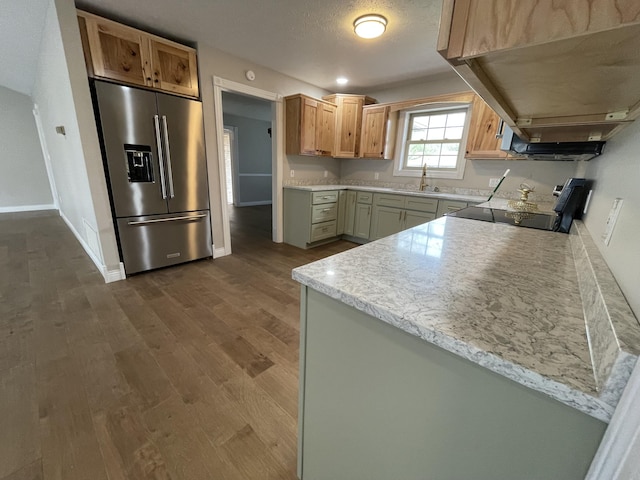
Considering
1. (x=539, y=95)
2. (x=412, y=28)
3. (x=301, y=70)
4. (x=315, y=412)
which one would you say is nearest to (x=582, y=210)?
(x=539, y=95)

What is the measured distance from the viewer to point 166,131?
8.72ft

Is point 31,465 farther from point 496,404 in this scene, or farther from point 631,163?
point 631,163

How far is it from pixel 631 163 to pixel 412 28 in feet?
7.44

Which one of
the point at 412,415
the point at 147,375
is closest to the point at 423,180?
the point at 412,415

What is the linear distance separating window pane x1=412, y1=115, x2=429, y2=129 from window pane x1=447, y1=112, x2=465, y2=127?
11.8 inches

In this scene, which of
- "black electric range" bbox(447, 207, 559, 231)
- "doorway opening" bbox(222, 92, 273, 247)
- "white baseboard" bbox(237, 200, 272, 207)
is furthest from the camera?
"white baseboard" bbox(237, 200, 272, 207)

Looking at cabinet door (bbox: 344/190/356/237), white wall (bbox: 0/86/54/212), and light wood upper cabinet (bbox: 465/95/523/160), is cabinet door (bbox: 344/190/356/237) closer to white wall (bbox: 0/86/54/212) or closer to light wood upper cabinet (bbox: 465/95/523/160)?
light wood upper cabinet (bbox: 465/95/523/160)

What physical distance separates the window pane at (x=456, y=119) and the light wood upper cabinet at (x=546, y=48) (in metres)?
3.11

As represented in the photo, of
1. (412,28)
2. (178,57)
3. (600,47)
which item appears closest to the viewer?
(600,47)

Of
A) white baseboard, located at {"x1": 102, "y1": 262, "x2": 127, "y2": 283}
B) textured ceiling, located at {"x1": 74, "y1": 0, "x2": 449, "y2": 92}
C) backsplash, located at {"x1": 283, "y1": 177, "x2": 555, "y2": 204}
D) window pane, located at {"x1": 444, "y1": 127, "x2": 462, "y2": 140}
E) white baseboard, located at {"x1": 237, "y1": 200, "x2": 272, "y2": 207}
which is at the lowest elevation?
white baseboard, located at {"x1": 102, "y1": 262, "x2": 127, "y2": 283}

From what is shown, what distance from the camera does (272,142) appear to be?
373cm

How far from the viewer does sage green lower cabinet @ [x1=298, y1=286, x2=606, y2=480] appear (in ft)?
1.41

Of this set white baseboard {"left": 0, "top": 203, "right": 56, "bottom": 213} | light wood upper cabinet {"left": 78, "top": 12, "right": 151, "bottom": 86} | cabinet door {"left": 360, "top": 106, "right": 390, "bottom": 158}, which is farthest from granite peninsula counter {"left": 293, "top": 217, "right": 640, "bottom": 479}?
white baseboard {"left": 0, "top": 203, "right": 56, "bottom": 213}

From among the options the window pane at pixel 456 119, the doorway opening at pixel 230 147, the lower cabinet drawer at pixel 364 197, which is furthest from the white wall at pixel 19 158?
the window pane at pixel 456 119
